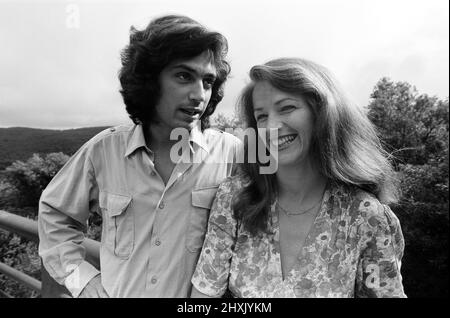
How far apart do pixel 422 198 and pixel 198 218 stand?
801 inches

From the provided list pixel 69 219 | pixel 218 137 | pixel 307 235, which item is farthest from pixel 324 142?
pixel 69 219

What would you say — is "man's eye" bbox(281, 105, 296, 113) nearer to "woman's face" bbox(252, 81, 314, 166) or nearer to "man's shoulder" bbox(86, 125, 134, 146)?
"woman's face" bbox(252, 81, 314, 166)

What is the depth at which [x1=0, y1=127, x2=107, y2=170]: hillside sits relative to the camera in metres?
2.07

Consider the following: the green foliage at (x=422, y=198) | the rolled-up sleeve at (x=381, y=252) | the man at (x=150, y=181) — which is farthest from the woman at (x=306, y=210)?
the green foliage at (x=422, y=198)

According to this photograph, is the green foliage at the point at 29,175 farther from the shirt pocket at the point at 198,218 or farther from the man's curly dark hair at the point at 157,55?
the shirt pocket at the point at 198,218

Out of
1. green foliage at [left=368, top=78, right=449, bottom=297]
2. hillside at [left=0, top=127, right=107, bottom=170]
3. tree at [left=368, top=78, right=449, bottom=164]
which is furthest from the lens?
tree at [left=368, top=78, right=449, bottom=164]

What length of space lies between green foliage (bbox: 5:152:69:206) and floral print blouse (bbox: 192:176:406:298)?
2.04m

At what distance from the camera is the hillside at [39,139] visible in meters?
2.07

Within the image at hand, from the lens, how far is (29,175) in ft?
12.8

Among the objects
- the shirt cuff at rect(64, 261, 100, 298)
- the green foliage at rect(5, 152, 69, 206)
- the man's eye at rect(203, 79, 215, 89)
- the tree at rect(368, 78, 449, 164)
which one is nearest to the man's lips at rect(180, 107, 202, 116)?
the man's eye at rect(203, 79, 215, 89)

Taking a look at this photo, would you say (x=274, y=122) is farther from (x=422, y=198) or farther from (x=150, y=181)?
(x=422, y=198)

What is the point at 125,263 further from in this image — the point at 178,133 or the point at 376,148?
the point at 376,148

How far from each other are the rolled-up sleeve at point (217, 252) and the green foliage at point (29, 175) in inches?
78.6
